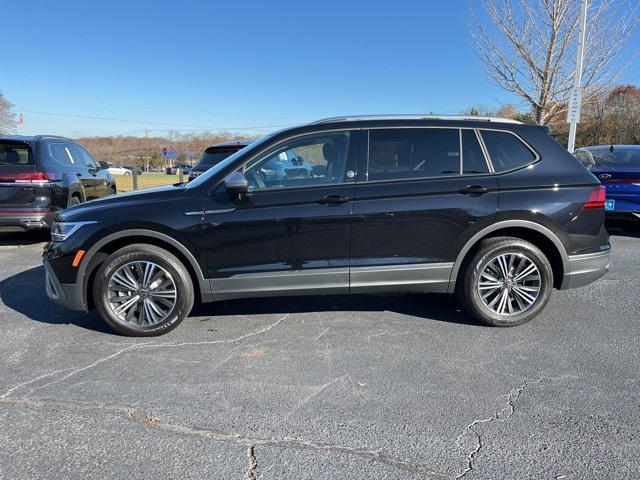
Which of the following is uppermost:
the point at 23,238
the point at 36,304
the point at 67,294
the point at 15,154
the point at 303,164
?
the point at 15,154

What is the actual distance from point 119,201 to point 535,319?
3.90 metres

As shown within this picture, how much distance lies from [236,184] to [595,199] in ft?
Result: 10.2

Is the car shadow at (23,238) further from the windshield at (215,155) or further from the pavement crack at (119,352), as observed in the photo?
the pavement crack at (119,352)

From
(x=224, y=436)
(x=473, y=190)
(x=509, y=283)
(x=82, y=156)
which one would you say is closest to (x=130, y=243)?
(x=224, y=436)

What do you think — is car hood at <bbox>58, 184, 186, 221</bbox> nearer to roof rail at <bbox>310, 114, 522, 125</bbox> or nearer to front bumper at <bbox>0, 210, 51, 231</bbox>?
roof rail at <bbox>310, 114, 522, 125</bbox>

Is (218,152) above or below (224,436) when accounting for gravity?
above

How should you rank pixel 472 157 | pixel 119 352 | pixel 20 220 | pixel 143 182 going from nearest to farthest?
pixel 119 352
pixel 472 157
pixel 20 220
pixel 143 182

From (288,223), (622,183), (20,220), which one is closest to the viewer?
(288,223)

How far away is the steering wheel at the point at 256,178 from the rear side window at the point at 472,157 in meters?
1.77

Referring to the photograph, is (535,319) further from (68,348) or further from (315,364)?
(68,348)

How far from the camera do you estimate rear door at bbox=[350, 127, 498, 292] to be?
3889 millimetres

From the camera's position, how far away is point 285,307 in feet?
15.3

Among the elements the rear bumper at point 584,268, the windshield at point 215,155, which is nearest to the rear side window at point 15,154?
the windshield at point 215,155

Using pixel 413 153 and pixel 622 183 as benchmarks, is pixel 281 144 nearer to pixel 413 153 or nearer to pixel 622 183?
pixel 413 153
